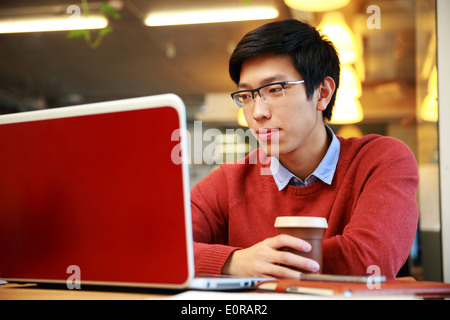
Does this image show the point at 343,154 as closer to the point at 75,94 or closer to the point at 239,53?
the point at 239,53

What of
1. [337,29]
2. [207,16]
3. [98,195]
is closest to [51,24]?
[207,16]

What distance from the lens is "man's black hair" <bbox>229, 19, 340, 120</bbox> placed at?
140 centimetres

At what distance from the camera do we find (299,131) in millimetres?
1426

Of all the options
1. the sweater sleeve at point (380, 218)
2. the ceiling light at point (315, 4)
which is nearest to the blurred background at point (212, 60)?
the ceiling light at point (315, 4)

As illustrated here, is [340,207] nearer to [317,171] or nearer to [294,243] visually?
[317,171]

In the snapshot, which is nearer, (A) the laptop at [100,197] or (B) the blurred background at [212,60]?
(A) the laptop at [100,197]

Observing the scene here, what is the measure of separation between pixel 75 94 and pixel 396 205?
7205mm

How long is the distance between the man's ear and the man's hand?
68 centimetres

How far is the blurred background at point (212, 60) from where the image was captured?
302cm

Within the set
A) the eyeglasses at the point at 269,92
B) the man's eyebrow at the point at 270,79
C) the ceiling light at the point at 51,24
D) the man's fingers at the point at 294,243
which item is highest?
the ceiling light at the point at 51,24

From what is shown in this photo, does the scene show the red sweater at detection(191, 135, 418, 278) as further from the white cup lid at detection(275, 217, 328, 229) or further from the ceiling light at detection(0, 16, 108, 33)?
the ceiling light at detection(0, 16, 108, 33)

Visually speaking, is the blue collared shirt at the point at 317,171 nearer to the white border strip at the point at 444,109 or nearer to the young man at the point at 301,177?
the young man at the point at 301,177

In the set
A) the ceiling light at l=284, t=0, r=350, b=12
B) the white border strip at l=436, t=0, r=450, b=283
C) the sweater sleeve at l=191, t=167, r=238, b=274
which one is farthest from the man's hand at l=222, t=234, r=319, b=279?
the ceiling light at l=284, t=0, r=350, b=12

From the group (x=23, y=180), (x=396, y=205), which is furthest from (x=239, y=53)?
(x=23, y=180)
